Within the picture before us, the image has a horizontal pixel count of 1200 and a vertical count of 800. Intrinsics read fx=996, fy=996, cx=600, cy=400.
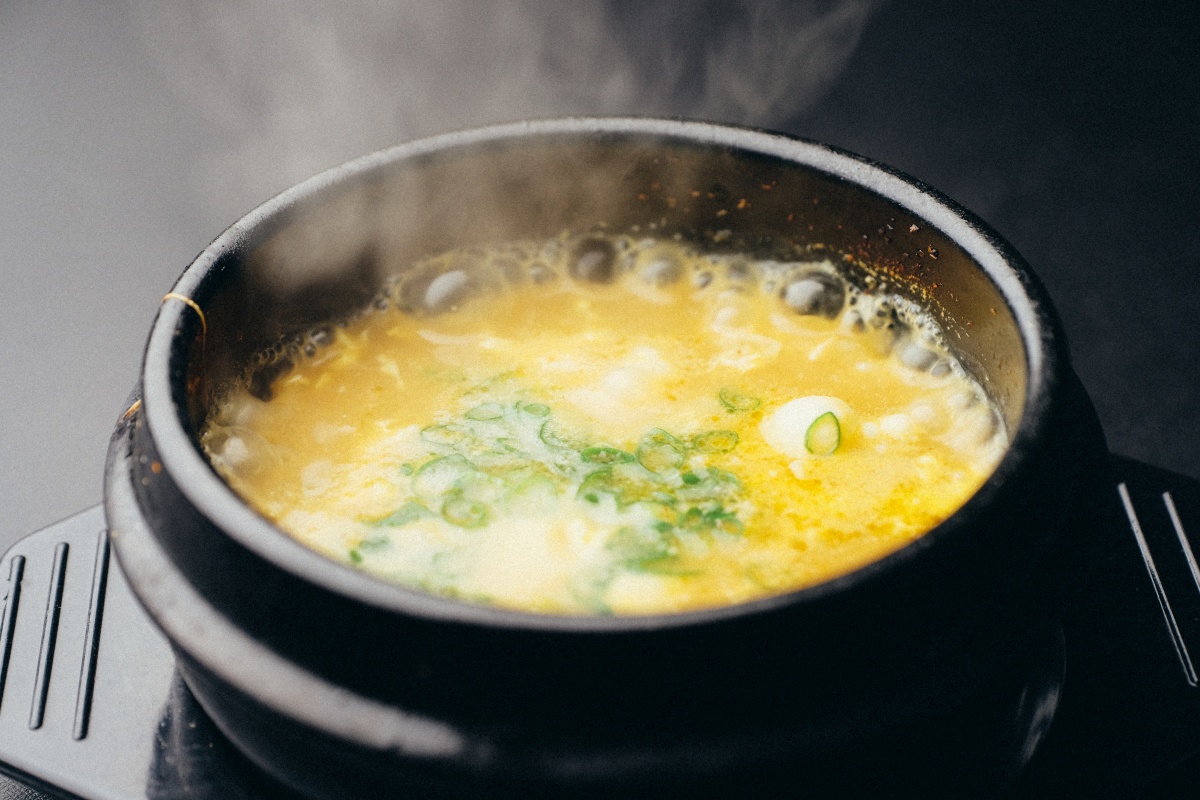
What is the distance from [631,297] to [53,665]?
3.90 ft

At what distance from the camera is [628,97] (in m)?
3.11

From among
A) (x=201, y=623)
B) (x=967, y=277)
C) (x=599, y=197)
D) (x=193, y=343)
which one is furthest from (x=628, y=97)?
(x=201, y=623)

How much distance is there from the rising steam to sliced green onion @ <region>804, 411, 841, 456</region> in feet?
5.43

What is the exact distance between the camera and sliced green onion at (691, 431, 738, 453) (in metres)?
1.58

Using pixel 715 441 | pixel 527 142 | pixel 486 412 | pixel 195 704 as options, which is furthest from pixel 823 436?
pixel 195 704

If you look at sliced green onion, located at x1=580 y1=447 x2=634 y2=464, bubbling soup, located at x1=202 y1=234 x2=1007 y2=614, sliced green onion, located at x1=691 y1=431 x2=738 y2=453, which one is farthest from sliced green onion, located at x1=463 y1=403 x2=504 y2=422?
sliced green onion, located at x1=691 y1=431 x2=738 y2=453

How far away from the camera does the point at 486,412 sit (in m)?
1.67

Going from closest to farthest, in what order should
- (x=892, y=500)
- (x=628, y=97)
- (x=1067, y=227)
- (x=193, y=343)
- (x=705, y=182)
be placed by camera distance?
(x=193, y=343) → (x=892, y=500) → (x=705, y=182) → (x=1067, y=227) → (x=628, y=97)

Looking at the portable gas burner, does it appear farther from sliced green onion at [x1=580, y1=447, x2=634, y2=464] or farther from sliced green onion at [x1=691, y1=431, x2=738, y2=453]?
sliced green onion at [x1=580, y1=447, x2=634, y2=464]

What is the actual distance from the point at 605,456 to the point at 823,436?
34 cm

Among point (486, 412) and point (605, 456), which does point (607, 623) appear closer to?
point (605, 456)

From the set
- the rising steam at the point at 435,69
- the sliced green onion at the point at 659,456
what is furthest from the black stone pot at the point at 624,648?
the rising steam at the point at 435,69

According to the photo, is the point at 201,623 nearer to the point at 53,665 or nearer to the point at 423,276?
the point at 53,665

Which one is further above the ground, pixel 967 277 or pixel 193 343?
pixel 967 277
